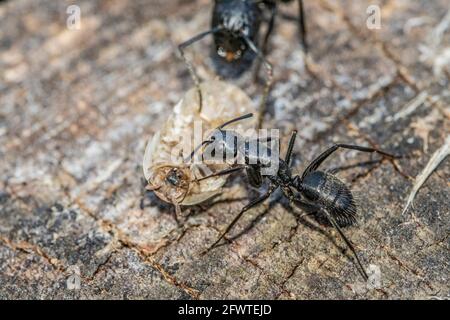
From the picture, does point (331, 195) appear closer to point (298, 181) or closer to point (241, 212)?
point (298, 181)

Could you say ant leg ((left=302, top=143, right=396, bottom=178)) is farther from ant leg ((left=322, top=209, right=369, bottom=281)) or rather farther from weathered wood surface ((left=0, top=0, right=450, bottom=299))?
ant leg ((left=322, top=209, right=369, bottom=281))

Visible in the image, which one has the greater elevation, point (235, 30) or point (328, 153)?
point (235, 30)

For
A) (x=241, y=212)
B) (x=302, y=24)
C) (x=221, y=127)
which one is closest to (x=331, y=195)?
(x=241, y=212)

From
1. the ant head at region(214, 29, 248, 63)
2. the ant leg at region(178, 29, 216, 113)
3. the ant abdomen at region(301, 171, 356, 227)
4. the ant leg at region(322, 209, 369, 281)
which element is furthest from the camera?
the ant head at region(214, 29, 248, 63)

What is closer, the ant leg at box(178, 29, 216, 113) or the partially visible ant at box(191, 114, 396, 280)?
the partially visible ant at box(191, 114, 396, 280)

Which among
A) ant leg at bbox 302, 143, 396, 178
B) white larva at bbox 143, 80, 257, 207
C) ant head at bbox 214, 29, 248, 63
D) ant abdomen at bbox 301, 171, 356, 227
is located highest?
ant head at bbox 214, 29, 248, 63

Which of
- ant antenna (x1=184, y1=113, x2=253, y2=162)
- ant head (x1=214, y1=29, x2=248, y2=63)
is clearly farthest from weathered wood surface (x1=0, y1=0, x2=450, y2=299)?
ant antenna (x1=184, y1=113, x2=253, y2=162)

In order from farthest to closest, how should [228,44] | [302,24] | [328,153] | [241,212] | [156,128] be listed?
[302,24] < [228,44] < [156,128] < [328,153] < [241,212]

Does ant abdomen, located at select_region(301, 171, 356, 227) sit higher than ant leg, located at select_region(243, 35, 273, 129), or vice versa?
ant leg, located at select_region(243, 35, 273, 129)
